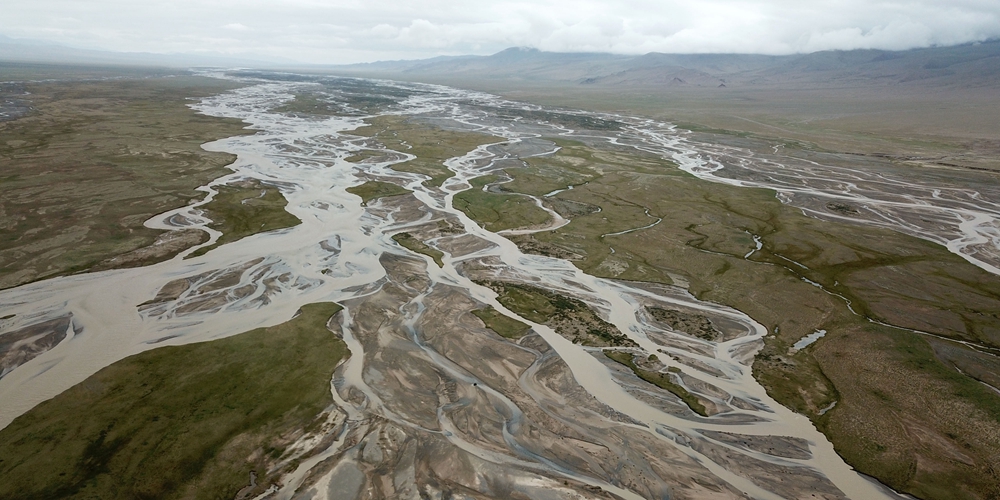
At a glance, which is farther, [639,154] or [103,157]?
[639,154]

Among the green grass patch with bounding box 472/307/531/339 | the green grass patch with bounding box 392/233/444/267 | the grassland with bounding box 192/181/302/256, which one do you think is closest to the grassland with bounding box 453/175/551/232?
the green grass patch with bounding box 392/233/444/267

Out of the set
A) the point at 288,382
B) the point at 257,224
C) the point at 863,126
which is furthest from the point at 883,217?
the point at 863,126

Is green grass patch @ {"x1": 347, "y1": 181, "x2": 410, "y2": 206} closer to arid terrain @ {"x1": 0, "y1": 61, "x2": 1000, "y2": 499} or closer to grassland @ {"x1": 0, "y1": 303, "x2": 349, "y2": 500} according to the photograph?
arid terrain @ {"x1": 0, "y1": 61, "x2": 1000, "y2": 499}

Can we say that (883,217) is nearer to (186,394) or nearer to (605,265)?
(605,265)

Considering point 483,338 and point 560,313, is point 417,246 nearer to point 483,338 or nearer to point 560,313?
point 483,338

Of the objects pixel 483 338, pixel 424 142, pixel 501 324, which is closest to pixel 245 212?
pixel 501 324

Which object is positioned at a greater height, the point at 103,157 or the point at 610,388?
the point at 103,157

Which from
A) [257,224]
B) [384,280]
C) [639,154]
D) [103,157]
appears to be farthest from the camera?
[639,154]

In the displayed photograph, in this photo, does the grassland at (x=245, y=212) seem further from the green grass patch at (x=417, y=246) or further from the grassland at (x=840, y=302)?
the grassland at (x=840, y=302)
